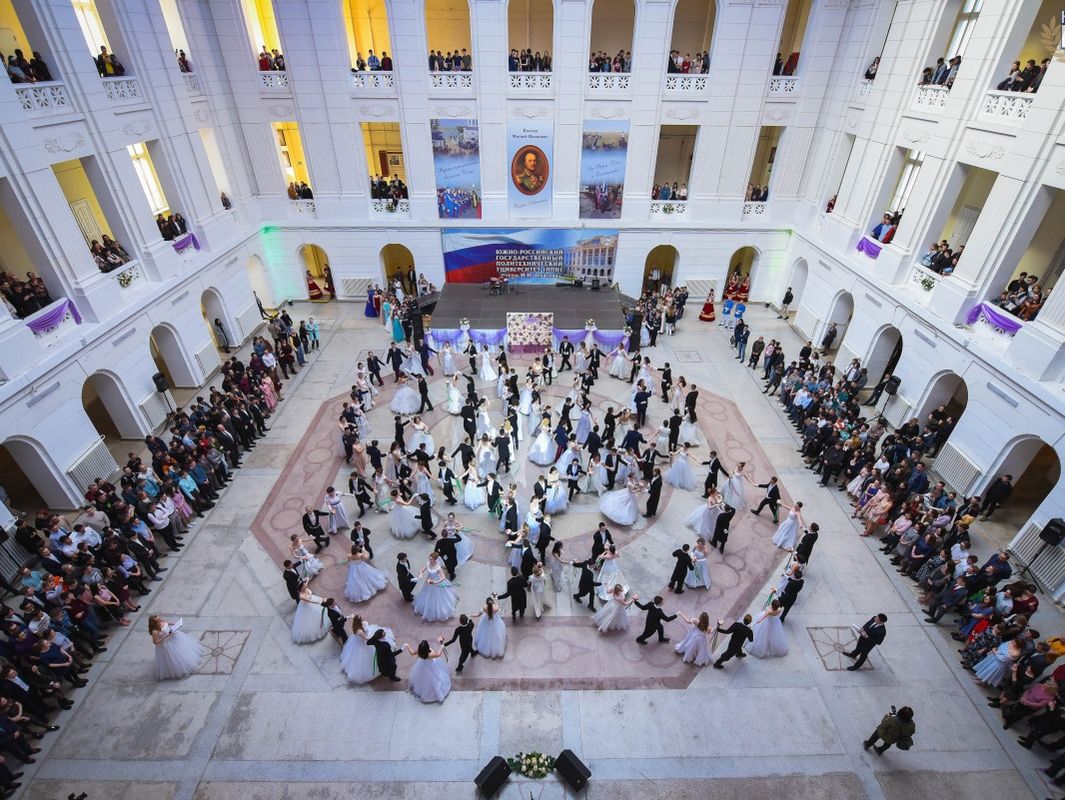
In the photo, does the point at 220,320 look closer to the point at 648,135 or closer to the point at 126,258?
the point at 126,258

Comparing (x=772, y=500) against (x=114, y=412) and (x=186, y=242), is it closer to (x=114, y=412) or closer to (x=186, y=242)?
(x=114, y=412)

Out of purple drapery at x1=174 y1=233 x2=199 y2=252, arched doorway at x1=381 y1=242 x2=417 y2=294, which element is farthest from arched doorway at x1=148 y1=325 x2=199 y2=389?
arched doorway at x1=381 y1=242 x2=417 y2=294

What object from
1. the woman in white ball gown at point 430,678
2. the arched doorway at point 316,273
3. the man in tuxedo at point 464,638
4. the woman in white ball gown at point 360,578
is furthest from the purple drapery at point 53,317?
the man in tuxedo at point 464,638

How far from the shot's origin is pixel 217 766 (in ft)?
26.7

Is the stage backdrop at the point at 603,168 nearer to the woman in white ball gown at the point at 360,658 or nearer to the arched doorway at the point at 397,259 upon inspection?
the arched doorway at the point at 397,259

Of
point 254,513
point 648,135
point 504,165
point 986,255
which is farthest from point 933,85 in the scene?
point 254,513

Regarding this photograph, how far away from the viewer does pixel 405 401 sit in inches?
624

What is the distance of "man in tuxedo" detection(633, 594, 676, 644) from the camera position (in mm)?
9172

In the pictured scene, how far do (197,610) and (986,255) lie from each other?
1868 cm

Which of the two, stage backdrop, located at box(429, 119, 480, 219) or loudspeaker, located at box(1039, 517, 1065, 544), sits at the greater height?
stage backdrop, located at box(429, 119, 480, 219)

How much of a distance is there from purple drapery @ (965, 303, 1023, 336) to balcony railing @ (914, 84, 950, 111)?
18.5 ft

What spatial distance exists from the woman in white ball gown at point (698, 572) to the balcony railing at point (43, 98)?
1640 cm

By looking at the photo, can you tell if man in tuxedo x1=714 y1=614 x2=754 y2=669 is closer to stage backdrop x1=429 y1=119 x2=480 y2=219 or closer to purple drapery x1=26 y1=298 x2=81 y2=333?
purple drapery x1=26 y1=298 x2=81 y2=333

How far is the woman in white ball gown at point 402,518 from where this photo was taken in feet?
38.2
